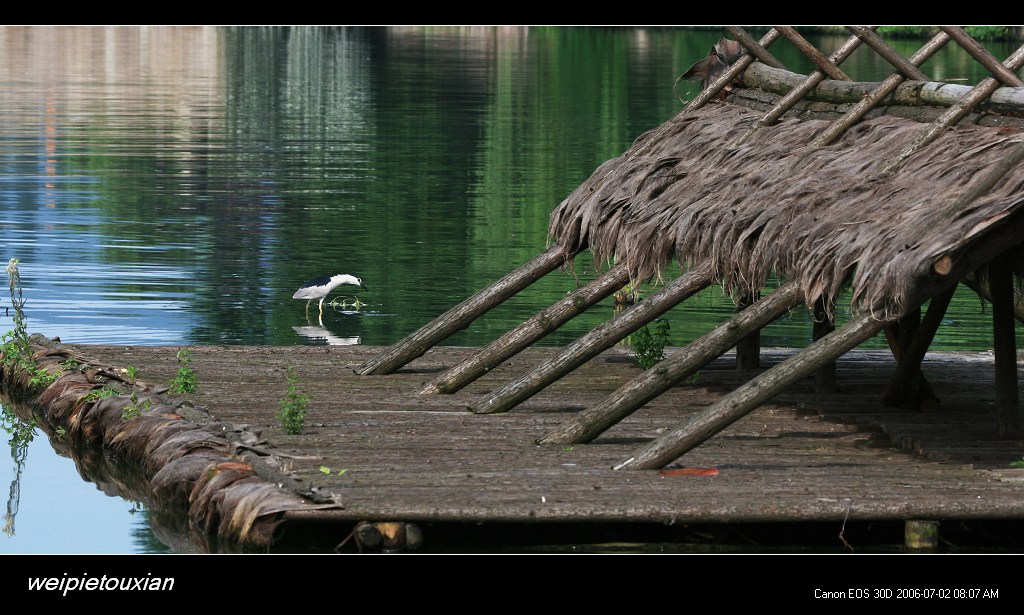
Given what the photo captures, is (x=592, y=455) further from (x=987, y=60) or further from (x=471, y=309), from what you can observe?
(x=987, y=60)

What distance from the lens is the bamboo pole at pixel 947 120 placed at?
41.4 feet

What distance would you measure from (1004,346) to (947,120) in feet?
5.90

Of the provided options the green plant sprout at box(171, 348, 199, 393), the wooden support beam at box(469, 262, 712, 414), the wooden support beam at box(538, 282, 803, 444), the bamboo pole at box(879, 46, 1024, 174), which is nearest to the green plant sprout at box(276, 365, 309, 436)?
the green plant sprout at box(171, 348, 199, 393)

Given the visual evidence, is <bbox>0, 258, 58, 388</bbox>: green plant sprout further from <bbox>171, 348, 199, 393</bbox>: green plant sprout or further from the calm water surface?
<bbox>171, 348, 199, 393</bbox>: green plant sprout

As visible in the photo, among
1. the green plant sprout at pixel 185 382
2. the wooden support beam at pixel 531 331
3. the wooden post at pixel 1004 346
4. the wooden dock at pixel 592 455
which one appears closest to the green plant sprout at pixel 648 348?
the wooden dock at pixel 592 455

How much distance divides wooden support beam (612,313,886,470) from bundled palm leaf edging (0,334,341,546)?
2.45 m

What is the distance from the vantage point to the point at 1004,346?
514 inches

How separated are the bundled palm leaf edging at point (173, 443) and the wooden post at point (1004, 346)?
5.32 metres

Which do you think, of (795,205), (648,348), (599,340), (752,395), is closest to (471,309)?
(648,348)

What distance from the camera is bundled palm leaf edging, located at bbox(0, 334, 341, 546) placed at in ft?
36.3

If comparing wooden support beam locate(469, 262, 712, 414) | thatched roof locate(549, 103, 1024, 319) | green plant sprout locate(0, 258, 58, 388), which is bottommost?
green plant sprout locate(0, 258, 58, 388)

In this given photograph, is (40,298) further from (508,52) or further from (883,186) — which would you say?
(508,52)

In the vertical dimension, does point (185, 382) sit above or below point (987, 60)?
below

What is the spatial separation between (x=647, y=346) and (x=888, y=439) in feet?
10.9
